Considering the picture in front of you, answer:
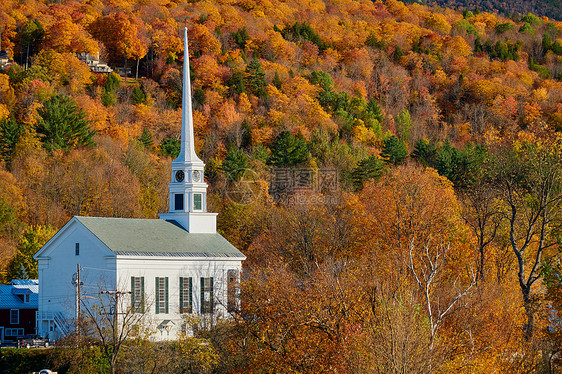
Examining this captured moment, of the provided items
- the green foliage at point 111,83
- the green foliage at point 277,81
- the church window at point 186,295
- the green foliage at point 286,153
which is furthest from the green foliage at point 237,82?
the church window at point 186,295

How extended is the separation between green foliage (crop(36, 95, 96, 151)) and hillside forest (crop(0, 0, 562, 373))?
6.8 inches

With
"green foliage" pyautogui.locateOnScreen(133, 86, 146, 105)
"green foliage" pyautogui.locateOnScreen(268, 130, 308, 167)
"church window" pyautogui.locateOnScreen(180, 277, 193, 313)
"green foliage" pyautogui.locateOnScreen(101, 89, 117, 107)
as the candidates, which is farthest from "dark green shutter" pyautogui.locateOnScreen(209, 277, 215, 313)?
"green foliage" pyautogui.locateOnScreen(133, 86, 146, 105)

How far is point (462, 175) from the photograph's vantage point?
91.8 m

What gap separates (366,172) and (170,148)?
2293 cm

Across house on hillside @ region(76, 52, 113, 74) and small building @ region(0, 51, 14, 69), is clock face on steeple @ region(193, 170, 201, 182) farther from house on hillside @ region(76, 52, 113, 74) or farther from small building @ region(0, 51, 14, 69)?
small building @ region(0, 51, 14, 69)

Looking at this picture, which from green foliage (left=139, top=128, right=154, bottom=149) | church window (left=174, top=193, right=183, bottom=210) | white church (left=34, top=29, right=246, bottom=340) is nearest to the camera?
white church (left=34, top=29, right=246, bottom=340)

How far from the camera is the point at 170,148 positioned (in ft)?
328

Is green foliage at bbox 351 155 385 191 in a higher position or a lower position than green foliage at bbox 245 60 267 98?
lower

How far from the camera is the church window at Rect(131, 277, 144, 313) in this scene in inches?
2051

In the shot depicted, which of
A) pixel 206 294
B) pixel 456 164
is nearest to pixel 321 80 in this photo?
pixel 456 164

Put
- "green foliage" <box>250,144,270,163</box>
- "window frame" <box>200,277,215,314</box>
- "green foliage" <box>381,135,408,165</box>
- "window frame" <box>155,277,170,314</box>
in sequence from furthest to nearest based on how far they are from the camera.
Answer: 1. "green foliage" <box>381,135,408,165</box>
2. "green foliage" <box>250,144,270,163</box>
3. "window frame" <box>200,277,215,314</box>
4. "window frame" <box>155,277,170,314</box>

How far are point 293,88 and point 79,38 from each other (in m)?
34.9

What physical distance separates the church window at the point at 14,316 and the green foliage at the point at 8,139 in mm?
31278

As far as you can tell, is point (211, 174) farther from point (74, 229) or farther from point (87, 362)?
point (87, 362)
